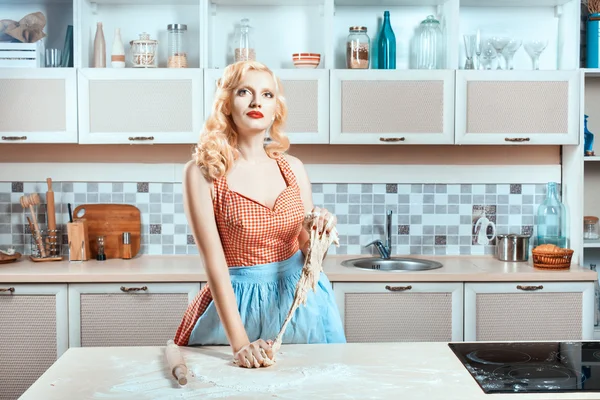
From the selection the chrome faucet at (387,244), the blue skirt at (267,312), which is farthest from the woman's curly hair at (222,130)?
the chrome faucet at (387,244)

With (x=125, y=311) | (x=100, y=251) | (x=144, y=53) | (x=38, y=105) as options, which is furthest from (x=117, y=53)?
(x=125, y=311)

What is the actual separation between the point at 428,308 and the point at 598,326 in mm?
1032

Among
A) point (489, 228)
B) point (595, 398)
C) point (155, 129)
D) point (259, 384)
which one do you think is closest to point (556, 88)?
point (489, 228)

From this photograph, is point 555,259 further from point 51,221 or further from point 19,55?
point 19,55

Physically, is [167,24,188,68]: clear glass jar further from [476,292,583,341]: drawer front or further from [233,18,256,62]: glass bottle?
[476,292,583,341]: drawer front

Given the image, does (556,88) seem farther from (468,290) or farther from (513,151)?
(468,290)

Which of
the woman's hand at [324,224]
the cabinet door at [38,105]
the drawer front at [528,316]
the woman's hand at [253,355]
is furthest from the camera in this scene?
the cabinet door at [38,105]

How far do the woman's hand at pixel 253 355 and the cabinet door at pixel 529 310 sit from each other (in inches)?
74.0

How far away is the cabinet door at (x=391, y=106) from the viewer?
12.3ft

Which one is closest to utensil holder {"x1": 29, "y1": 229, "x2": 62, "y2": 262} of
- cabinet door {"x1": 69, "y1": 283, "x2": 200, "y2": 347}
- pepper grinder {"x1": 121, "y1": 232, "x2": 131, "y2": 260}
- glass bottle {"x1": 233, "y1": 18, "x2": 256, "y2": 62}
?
pepper grinder {"x1": 121, "y1": 232, "x2": 131, "y2": 260}

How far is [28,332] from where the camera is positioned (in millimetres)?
3533

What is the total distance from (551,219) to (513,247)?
28 centimetres

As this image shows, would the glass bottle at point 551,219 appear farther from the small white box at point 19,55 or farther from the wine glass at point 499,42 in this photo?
the small white box at point 19,55

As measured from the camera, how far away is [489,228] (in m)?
4.17
